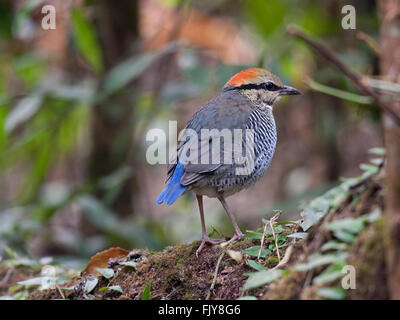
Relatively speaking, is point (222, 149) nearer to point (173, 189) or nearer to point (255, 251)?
point (173, 189)

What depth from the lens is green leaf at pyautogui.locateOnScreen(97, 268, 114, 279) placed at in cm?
340

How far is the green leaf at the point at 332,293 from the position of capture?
2.21 metres

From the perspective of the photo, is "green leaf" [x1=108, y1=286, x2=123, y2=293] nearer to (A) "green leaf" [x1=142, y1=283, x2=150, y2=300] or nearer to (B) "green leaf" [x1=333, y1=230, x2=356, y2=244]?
(A) "green leaf" [x1=142, y1=283, x2=150, y2=300]

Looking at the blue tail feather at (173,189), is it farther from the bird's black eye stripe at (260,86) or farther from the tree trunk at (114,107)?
the tree trunk at (114,107)

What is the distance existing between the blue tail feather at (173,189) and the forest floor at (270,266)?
13.0 inches

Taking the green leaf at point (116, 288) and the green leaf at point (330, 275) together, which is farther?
the green leaf at point (116, 288)

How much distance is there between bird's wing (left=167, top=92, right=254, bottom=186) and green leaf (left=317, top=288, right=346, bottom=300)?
5.35 feet

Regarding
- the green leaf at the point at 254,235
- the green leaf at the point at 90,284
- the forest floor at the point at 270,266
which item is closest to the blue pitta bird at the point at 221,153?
the green leaf at the point at 254,235

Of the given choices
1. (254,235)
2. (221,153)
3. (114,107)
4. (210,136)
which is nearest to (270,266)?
(254,235)

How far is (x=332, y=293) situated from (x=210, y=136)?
6.38 ft

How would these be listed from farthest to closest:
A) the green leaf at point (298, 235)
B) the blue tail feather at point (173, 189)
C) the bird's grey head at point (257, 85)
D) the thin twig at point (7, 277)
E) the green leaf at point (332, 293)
→ the bird's grey head at point (257, 85) < the thin twig at point (7, 277) < the blue tail feather at point (173, 189) < the green leaf at point (298, 235) < the green leaf at point (332, 293)
